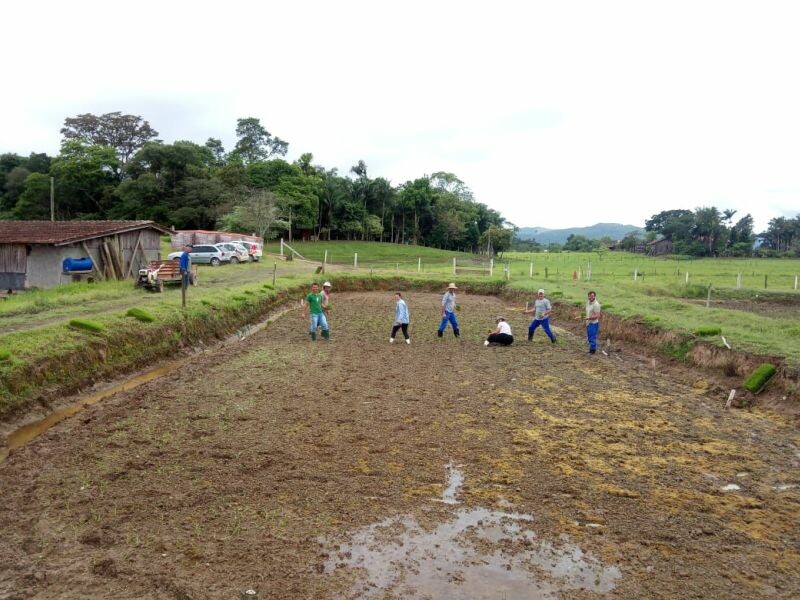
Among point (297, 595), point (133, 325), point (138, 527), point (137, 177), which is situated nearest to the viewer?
point (297, 595)

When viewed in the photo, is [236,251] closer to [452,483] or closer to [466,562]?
[452,483]

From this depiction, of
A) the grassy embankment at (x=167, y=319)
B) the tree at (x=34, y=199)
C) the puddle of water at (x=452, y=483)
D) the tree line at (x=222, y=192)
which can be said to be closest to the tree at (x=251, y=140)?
the tree line at (x=222, y=192)

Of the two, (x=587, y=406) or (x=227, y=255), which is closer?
(x=587, y=406)

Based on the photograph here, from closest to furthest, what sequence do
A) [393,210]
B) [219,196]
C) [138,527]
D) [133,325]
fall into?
[138,527] → [133,325] → [219,196] → [393,210]

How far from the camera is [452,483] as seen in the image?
7363 mm

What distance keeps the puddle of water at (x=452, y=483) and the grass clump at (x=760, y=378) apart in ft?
24.3

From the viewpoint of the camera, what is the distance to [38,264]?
77.7 ft

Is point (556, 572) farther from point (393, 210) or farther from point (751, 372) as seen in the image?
point (393, 210)

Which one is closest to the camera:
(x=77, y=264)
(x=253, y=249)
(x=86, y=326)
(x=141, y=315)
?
(x=86, y=326)

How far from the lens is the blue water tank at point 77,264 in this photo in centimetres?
2395

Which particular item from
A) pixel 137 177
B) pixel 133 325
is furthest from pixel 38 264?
pixel 137 177

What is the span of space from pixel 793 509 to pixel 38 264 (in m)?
26.3

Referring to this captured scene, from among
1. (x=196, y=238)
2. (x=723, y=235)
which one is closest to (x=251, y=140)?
(x=196, y=238)

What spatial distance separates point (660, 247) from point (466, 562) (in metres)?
88.2
